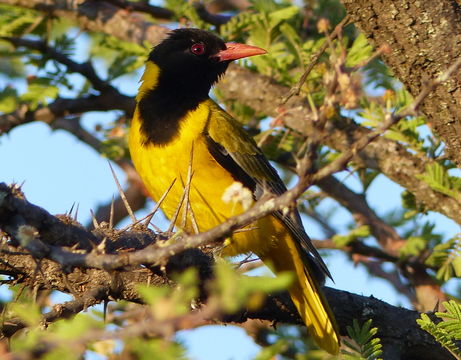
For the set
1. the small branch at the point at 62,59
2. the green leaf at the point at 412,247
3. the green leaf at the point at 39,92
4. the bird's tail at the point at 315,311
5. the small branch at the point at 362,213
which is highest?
the small branch at the point at 62,59

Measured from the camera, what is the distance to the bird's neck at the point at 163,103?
4.56m

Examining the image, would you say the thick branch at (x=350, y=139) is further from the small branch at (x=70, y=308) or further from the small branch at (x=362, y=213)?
the small branch at (x=70, y=308)

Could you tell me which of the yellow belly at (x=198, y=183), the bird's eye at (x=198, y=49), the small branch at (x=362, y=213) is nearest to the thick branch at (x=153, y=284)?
the yellow belly at (x=198, y=183)

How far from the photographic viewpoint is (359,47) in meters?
5.02

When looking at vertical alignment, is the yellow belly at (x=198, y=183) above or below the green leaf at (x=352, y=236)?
above

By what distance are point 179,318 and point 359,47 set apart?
3870 millimetres

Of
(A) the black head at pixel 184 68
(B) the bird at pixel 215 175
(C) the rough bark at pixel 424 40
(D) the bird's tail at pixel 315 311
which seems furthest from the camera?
(A) the black head at pixel 184 68

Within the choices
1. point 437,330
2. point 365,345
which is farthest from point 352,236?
point 437,330

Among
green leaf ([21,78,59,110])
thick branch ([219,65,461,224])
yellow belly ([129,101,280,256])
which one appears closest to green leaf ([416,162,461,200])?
thick branch ([219,65,461,224])

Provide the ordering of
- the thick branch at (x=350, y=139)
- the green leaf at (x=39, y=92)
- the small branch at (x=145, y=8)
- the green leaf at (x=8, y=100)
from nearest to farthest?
the thick branch at (x=350, y=139) < the green leaf at (x=39, y=92) < the green leaf at (x=8, y=100) < the small branch at (x=145, y=8)

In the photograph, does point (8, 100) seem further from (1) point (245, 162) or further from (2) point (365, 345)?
(2) point (365, 345)

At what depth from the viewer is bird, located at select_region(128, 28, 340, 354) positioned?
426 centimetres

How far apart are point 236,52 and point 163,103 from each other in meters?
0.69

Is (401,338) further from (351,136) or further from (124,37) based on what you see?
(124,37)
